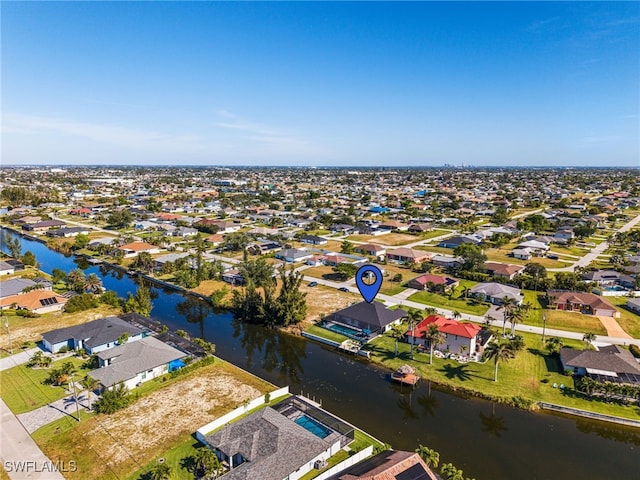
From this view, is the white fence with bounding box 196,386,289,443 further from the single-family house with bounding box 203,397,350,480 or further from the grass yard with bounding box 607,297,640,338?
the grass yard with bounding box 607,297,640,338

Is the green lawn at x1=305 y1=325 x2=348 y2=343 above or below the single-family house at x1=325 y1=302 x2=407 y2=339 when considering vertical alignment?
below

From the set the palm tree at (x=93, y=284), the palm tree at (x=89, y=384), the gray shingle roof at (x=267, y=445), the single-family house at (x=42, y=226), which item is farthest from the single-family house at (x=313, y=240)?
the single-family house at (x=42, y=226)

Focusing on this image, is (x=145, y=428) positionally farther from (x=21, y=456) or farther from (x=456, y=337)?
(x=456, y=337)

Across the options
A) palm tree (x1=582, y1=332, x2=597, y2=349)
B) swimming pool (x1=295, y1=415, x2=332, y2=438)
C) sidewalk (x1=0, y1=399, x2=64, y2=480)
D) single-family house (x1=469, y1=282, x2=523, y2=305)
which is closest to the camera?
sidewalk (x1=0, y1=399, x2=64, y2=480)

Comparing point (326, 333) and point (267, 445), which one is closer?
point (267, 445)

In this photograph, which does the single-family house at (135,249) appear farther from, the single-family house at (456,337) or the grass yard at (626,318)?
the grass yard at (626,318)

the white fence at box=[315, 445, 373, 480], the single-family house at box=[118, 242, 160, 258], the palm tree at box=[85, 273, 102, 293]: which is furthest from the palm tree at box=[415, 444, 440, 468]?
the single-family house at box=[118, 242, 160, 258]

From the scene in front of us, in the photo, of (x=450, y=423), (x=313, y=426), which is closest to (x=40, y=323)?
(x=313, y=426)
